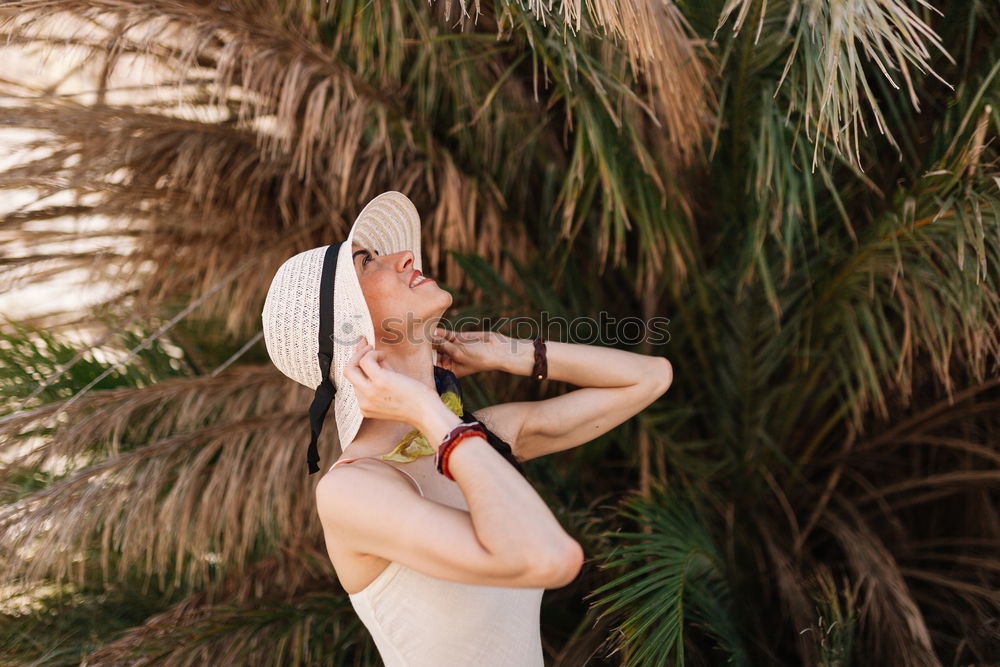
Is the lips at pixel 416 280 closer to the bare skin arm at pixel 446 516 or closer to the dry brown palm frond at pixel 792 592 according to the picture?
the bare skin arm at pixel 446 516

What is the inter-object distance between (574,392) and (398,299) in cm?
53

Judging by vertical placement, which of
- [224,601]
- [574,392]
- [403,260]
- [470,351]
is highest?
[403,260]

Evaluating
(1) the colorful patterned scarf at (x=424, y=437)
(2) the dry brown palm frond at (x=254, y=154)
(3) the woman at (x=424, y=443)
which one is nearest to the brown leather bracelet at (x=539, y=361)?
(3) the woman at (x=424, y=443)

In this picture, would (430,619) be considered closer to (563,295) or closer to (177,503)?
(177,503)

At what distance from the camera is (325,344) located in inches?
63.6

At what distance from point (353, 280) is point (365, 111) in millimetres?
1375

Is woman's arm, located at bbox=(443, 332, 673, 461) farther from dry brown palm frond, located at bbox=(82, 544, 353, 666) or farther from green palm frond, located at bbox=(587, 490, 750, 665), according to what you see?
dry brown palm frond, located at bbox=(82, 544, 353, 666)

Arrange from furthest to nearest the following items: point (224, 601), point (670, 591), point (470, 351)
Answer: point (224, 601)
point (670, 591)
point (470, 351)

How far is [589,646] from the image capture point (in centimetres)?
235

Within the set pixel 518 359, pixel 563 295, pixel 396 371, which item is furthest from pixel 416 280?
pixel 563 295

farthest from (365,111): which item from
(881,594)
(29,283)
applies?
(881,594)

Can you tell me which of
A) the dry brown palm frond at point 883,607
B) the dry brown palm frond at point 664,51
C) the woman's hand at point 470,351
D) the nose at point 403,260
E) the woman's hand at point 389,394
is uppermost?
the dry brown palm frond at point 664,51

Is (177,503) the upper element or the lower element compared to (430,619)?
lower

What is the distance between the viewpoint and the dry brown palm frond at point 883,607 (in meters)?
2.28
